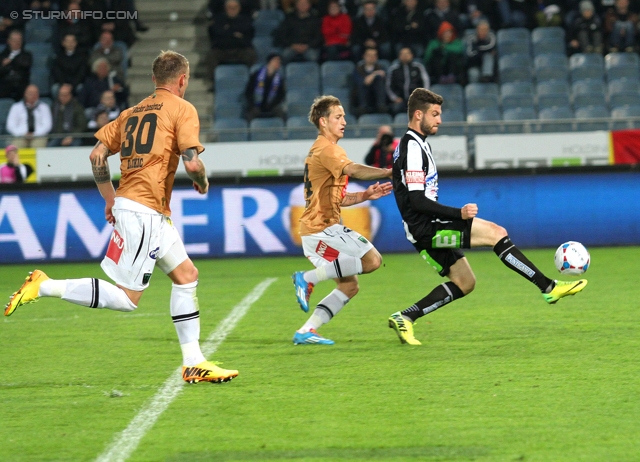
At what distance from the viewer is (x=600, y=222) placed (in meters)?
14.8

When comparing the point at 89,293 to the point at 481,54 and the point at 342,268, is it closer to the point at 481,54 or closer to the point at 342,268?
the point at 342,268

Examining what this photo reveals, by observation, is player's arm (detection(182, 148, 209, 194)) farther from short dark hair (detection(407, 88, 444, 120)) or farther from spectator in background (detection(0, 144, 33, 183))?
spectator in background (detection(0, 144, 33, 183))

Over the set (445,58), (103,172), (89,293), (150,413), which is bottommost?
(150,413)

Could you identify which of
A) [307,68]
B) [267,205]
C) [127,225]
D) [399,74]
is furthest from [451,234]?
[307,68]

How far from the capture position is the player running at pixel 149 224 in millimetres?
6035

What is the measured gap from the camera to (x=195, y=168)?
18.7 feet

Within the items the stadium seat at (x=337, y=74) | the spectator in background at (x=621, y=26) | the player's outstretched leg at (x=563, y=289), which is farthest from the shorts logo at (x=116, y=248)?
the spectator in background at (x=621, y=26)

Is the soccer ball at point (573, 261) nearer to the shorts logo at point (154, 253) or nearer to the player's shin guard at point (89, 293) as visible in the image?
the shorts logo at point (154, 253)

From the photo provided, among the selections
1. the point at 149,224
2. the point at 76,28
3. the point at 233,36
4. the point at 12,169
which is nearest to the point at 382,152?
the point at 233,36

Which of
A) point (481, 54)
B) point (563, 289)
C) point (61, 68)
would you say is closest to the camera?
point (563, 289)

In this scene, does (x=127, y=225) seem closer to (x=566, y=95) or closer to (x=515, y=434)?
(x=515, y=434)

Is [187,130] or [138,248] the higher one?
[187,130]

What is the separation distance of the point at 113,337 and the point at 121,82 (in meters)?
11.1

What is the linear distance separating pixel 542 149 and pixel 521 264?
9314mm
